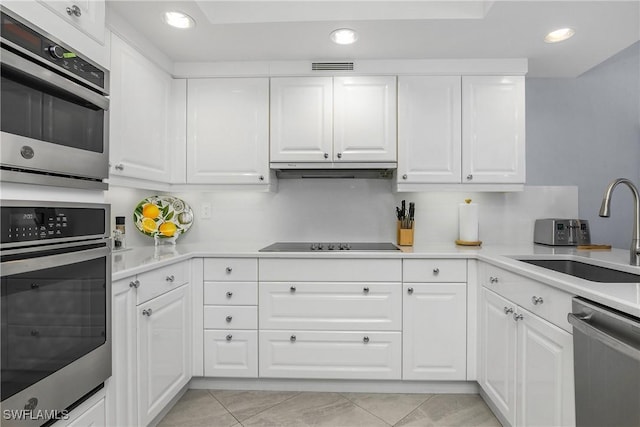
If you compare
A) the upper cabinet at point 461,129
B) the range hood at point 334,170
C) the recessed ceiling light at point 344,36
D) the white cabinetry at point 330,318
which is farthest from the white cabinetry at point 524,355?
the recessed ceiling light at point 344,36

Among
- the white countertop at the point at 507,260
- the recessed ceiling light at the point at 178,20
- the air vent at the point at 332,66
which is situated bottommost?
the white countertop at the point at 507,260

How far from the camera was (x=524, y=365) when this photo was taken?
152 cm

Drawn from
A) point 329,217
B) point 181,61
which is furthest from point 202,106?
point 329,217

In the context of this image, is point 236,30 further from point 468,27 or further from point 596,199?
point 596,199

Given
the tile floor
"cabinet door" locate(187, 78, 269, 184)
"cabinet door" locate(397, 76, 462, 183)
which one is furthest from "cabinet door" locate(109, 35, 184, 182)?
"cabinet door" locate(397, 76, 462, 183)

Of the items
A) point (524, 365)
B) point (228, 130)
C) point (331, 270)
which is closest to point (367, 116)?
point (228, 130)

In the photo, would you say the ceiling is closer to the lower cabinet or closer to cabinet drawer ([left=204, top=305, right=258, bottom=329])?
the lower cabinet

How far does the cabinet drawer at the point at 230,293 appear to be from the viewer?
2166 mm

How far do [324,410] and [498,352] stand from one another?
1.01 meters

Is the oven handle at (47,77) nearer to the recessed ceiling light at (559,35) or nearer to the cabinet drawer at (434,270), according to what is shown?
the cabinet drawer at (434,270)

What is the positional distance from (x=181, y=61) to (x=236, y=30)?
63 centimetres

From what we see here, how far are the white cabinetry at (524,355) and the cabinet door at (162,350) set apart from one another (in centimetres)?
170

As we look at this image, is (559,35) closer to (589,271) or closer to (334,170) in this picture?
(589,271)

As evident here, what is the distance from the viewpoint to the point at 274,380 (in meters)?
2.21
